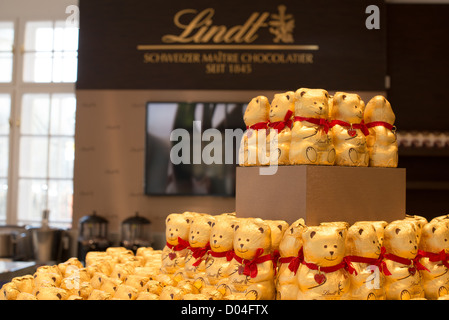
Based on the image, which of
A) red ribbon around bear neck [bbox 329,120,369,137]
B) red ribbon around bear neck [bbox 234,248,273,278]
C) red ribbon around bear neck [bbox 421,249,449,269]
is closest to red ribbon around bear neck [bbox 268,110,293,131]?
red ribbon around bear neck [bbox 329,120,369,137]

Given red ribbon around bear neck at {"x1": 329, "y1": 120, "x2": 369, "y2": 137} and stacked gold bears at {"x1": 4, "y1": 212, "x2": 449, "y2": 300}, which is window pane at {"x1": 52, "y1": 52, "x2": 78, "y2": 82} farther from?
red ribbon around bear neck at {"x1": 329, "y1": 120, "x2": 369, "y2": 137}

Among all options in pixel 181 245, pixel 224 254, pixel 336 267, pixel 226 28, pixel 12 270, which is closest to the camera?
pixel 336 267

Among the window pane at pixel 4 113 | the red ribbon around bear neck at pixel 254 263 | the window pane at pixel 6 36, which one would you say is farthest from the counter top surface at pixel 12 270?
the window pane at pixel 6 36

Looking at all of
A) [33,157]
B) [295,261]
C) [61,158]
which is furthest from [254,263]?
[33,157]

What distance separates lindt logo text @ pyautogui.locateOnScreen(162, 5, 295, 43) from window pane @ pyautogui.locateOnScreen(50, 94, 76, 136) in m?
1.26

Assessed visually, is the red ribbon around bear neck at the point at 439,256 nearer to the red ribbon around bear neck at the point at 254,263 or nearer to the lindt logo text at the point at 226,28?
the red ribbon around bear neck at the point at 254,263

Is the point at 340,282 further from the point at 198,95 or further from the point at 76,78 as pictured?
the point at 76,78

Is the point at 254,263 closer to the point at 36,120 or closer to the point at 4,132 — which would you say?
the point at 36,120

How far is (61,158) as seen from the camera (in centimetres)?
517

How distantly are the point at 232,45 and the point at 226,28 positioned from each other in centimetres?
18

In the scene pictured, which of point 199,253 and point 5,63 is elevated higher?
point 5,63

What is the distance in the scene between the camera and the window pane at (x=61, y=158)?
17.0 ft

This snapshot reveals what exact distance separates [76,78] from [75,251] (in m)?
1.74

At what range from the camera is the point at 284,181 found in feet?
5.18
